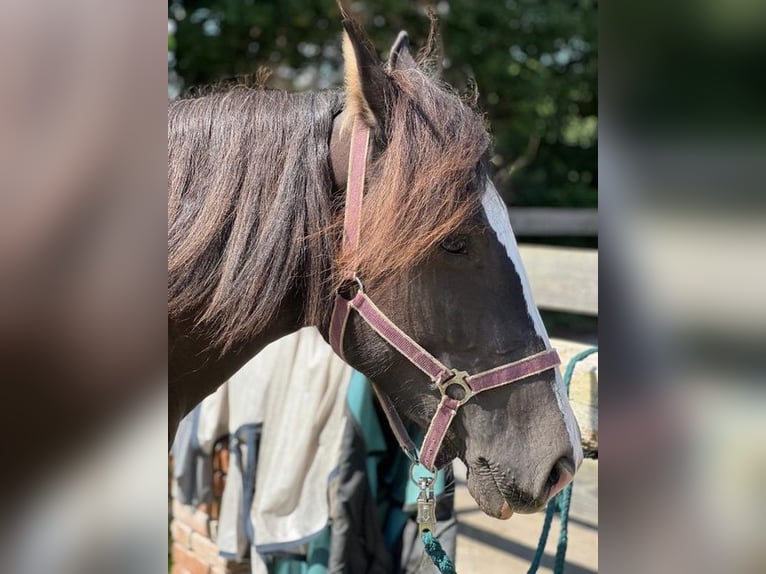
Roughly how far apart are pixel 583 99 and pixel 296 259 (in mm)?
6993

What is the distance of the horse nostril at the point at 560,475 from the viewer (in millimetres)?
1147

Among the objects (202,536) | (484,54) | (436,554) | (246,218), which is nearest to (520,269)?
(246,218)

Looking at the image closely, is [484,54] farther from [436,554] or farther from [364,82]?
[436,554]

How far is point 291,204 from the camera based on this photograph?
1.17m

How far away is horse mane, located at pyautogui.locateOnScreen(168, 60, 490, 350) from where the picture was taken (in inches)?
44.3

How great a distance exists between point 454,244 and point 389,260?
0.36 feet

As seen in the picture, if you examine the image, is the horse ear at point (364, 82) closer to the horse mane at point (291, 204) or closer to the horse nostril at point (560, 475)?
the horse mane at point (291, 204)

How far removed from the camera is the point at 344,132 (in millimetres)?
1204

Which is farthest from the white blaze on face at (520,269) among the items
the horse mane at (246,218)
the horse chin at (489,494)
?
the horse mane at (246,218)

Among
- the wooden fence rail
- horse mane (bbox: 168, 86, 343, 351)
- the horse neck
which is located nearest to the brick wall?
the horse neck

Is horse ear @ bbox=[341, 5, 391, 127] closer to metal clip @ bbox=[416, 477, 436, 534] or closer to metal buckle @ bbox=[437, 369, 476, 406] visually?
metal buckle @ bbox=[437, 369, 476, 406]
